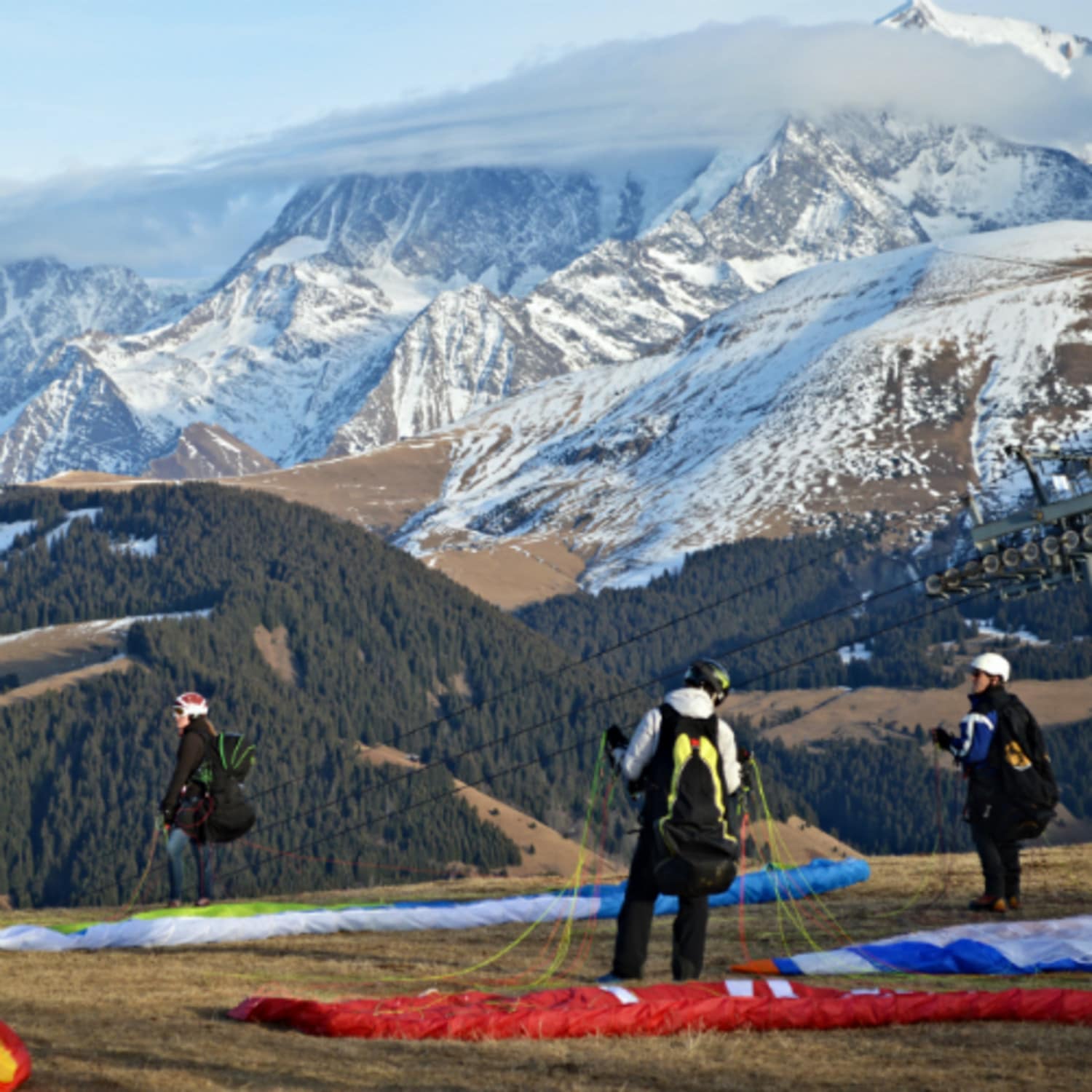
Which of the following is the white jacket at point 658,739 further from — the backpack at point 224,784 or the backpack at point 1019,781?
the backpack at point 224,784

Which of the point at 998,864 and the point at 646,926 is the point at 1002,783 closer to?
the point at 998,864

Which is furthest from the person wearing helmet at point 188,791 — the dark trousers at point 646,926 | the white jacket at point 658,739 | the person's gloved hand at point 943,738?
the person's gloved hand at point 943,738

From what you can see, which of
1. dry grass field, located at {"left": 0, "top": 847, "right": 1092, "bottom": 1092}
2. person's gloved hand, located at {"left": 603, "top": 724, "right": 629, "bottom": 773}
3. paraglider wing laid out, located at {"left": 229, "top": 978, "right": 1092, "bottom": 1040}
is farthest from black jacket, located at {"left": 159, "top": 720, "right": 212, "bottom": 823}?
paraglider wing laid out, located at {"left": 229, "top": 978, "right": 1092, "bottom": 1040}

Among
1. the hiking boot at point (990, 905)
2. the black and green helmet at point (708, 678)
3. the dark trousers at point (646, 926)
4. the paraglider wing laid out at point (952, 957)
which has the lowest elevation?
the hiking boot at point (990, 905)

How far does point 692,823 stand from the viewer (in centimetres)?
1697

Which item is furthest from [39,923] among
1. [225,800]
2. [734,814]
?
[734,814]

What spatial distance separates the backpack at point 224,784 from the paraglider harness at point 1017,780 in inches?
431

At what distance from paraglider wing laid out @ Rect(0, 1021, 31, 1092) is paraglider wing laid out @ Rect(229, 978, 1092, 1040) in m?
3.01

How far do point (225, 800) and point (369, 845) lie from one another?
174 metres

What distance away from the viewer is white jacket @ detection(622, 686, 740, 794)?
17.2 m

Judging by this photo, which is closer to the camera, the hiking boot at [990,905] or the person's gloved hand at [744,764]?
the person's gloved hand at [744,764]

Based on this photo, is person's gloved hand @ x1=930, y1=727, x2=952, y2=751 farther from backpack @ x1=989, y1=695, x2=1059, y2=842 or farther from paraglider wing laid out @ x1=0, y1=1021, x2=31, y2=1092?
paraglider wing laid out @ x1=0, y1=1021, x2=31, y2=1092

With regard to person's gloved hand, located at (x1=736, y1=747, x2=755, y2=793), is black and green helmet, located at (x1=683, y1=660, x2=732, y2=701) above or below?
above

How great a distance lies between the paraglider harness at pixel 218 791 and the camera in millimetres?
25406
